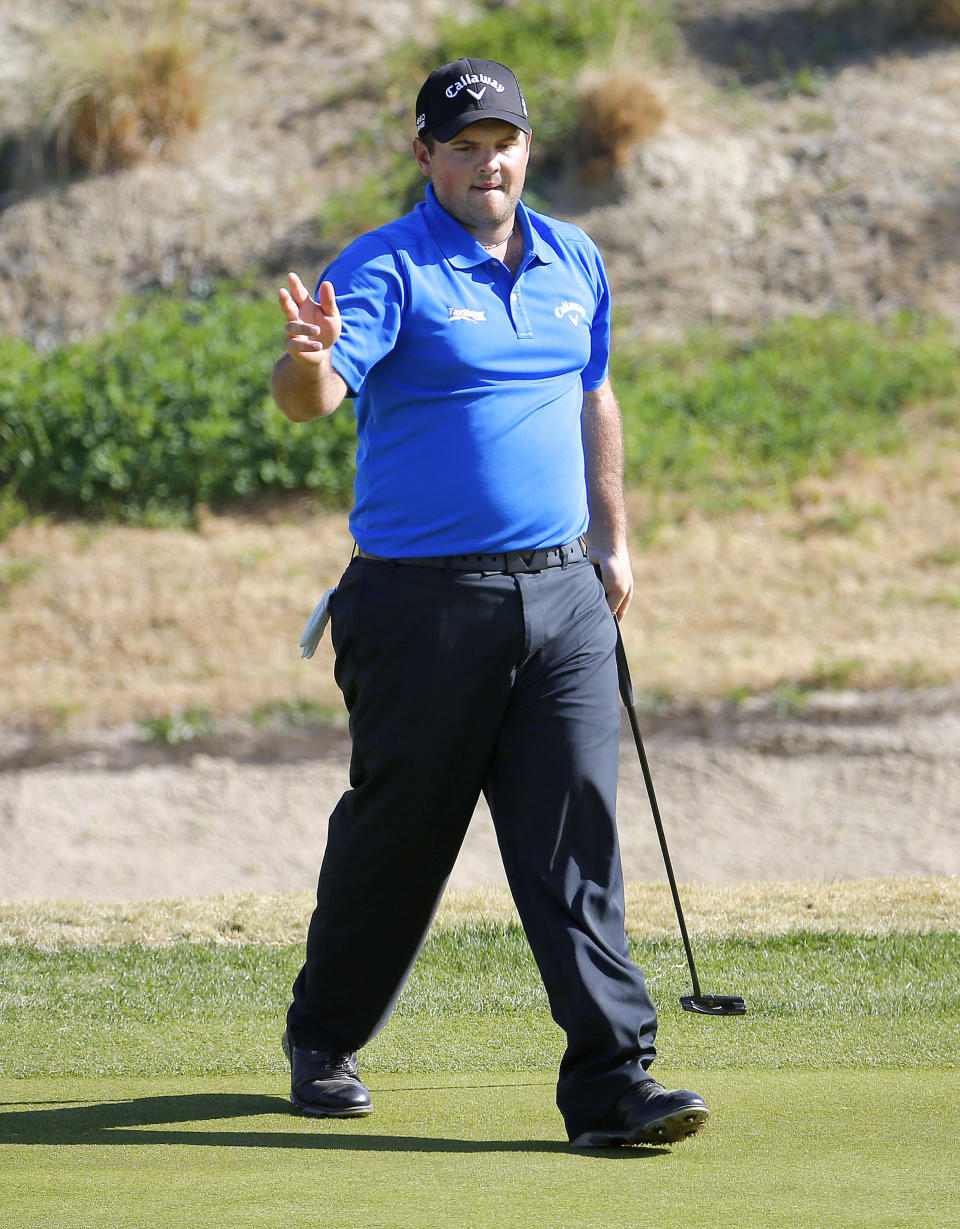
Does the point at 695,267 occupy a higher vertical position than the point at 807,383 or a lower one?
higher

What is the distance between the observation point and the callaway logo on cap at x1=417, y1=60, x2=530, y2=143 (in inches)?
129

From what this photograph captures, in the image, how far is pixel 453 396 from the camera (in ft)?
10.6

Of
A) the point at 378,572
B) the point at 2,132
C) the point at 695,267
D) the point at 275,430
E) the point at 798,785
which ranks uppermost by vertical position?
the point at 2,132

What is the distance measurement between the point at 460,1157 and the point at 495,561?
3.79ft

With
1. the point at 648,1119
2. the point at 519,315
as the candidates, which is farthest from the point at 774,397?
the point at 648,1119

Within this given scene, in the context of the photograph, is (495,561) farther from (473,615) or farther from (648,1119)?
(648,1119)

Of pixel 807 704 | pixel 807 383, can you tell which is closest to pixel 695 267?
pixel 807 383

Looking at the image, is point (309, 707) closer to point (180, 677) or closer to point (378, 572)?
point (180, 677)

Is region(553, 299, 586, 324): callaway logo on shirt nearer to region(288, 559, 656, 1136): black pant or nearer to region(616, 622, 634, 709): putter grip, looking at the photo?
region(288, 559, 656, 1136): black pant

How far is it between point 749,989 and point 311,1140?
179cm

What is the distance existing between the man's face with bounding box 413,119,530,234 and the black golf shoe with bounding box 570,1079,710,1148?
179cm

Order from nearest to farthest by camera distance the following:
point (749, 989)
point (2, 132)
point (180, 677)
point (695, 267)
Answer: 1. point (749, 989)
2. point (180, 677)
3. point (695, 267)
4. point (2, 132)

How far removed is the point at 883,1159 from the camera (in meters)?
2.72

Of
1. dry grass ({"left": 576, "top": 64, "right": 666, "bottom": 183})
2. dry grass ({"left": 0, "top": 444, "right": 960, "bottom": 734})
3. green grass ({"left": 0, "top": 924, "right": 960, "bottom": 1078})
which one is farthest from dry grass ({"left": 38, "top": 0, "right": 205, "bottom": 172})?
green grass ({"left": 0, "top": 924, "right": 960, "bottom": 1078})
